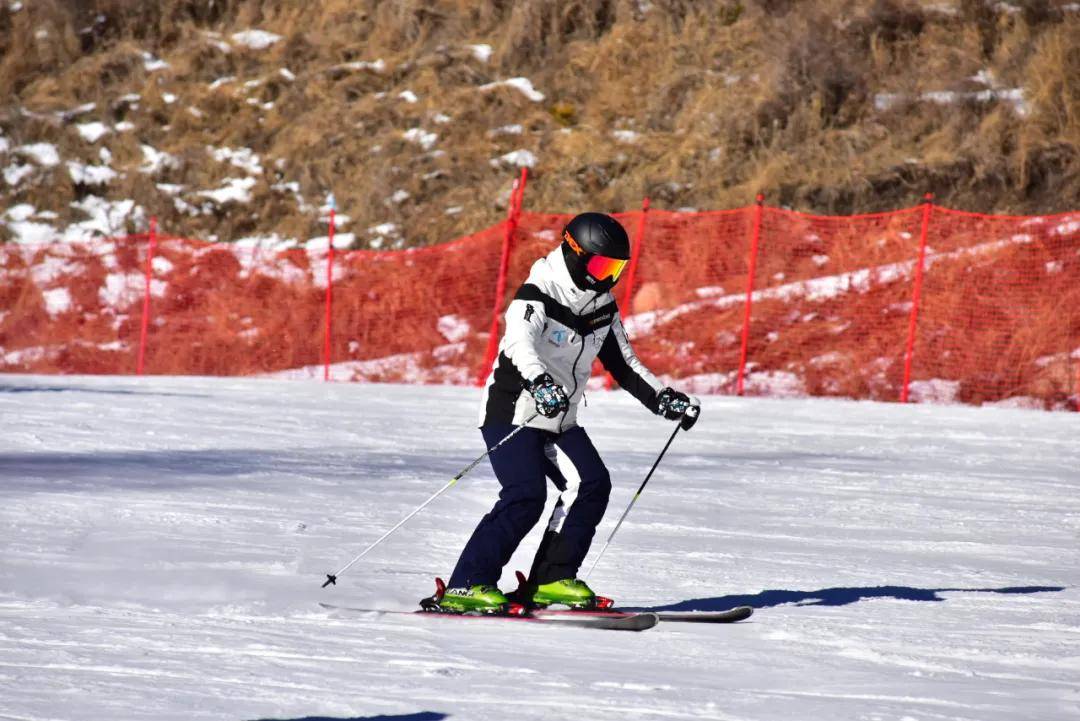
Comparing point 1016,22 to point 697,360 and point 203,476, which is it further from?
point 203,476

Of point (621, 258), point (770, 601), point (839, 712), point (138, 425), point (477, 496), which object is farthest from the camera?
point (138, 425)

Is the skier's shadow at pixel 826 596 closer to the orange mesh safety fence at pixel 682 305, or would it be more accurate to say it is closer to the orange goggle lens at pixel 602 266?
the orange goggle lens at pixel 602 266

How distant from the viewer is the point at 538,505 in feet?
17.2

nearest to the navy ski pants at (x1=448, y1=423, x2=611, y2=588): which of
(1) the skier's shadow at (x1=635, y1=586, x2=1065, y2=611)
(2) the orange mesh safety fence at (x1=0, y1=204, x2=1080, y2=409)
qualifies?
(1) the skier's shadow at (x1=635, y1=586, x2=1065, y2=611)

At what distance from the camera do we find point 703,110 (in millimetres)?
23453

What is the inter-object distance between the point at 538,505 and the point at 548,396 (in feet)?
1.65

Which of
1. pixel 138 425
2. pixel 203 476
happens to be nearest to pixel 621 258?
pixel 203 476

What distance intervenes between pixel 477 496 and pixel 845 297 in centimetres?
909

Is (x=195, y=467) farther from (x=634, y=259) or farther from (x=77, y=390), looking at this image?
(x=634, y=259)

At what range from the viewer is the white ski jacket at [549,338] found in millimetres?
5191

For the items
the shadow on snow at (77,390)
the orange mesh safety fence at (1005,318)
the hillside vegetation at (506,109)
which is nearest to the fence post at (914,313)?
the orange mesh safety fence at (1005,318)

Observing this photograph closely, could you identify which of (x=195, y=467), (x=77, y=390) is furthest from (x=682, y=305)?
(x=195, y=467)

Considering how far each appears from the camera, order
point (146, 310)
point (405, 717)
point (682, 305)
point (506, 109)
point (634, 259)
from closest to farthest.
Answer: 1. point (405, 717)
2. point (682, 305)
3. point (634, 259)
4. point (146, 310)
5. point (506, 109)

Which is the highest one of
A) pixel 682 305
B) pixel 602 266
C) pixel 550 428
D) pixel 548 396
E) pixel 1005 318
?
pixel 602 266
